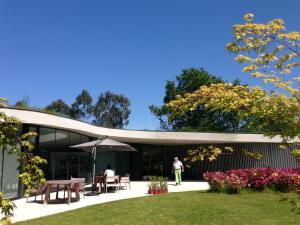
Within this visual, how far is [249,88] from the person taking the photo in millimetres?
4148

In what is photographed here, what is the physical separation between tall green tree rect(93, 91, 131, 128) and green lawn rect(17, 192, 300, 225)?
5776cm

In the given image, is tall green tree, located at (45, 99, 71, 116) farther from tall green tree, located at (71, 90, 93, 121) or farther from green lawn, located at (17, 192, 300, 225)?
green lawn, located at (17, 192, 300, 225)

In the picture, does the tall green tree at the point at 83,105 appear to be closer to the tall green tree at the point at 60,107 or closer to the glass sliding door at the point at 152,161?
the tall green tree at the point at 60,107

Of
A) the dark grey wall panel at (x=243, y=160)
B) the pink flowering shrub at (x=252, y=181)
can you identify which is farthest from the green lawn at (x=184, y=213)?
the dark grey wall panel at (x=243, y=160)

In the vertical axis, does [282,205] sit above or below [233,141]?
below

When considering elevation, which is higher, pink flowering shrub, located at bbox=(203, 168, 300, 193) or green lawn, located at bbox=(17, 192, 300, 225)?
pink flowering shrub, located at bbox=(203, 168, 300, 193)

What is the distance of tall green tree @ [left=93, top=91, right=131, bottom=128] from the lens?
69125 mm

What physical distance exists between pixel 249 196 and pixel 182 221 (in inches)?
203

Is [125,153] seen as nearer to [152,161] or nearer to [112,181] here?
[152,161]

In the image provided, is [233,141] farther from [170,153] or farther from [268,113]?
[268,113]

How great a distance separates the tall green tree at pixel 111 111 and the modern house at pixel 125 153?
42045mm

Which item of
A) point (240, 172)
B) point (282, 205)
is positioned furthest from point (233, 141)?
point (282, 205)

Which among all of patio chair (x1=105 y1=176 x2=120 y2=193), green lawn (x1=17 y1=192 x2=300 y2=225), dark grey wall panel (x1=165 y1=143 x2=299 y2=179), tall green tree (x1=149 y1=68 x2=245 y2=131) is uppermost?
tall green tree (x1=149 y1=68 x2=245 y2=131)

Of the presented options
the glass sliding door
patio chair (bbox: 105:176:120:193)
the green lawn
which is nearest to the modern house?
the glass sliding door
